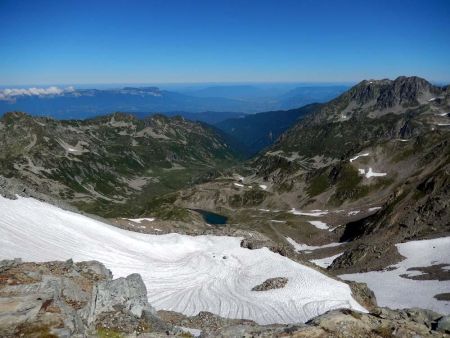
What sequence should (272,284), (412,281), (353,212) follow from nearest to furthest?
(272,284) < (412,281) < (353,212)

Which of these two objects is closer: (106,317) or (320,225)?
(106,317)

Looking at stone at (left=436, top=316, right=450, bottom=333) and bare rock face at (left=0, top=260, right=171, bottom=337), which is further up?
bare rock face at (left=0, top=260, right=171, bottom=337)

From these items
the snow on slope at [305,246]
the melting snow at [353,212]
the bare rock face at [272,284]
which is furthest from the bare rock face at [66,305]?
the melting snow at [353,212]

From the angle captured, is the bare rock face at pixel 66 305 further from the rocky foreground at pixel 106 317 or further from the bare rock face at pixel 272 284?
the bare rock face at pixel 272 284

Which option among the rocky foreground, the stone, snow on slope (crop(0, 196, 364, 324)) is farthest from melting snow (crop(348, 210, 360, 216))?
the stone

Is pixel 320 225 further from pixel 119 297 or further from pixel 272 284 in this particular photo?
pixel 119 297

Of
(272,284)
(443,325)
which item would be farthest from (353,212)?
(443,325)

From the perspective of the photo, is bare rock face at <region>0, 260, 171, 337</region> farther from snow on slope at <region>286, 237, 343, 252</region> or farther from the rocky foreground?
snow on slope at <region>286, 237, 343, 252</region>
